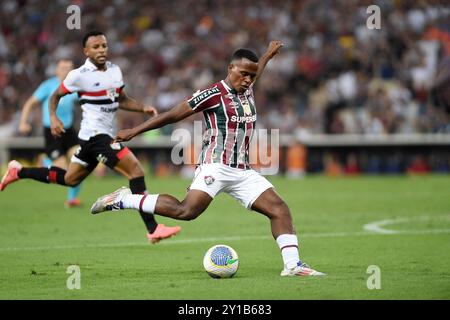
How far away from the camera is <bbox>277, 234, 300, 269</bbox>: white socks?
964 centimetres

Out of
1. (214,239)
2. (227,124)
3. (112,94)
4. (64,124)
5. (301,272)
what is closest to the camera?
(301,272)

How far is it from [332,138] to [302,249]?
50.8ft

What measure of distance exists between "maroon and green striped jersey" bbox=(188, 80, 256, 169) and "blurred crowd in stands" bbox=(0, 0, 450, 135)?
17653 mm

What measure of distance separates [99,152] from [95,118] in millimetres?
517

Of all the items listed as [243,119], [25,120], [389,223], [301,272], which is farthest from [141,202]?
[25,120]

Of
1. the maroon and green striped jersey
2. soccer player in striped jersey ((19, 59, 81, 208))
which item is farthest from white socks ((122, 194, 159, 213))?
soccer player in striped jersey ((19, 59, 81, 208))

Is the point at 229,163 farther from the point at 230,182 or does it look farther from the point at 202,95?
the point at 202,95

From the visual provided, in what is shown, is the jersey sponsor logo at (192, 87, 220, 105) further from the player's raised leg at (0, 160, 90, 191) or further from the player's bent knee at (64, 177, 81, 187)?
the player's bent knee at (64, 177, 81, 187)

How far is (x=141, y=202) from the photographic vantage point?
9.91 metres

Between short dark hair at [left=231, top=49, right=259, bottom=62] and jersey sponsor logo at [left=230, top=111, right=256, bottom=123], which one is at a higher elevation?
short dark hair at [left=231, top=49, right=259, bottom=62]

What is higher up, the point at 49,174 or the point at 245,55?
the point at 245,55

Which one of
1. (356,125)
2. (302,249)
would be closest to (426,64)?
(356,125)

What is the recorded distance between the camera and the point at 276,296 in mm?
8250
